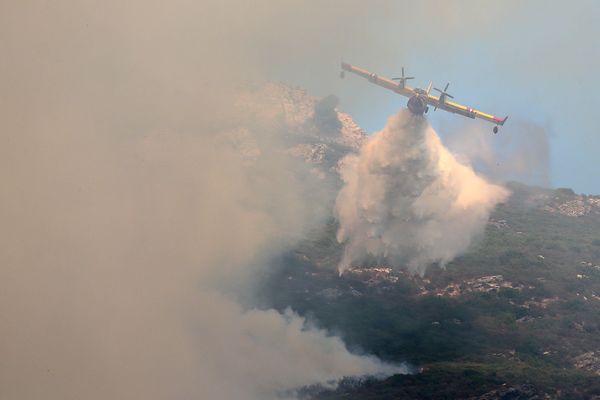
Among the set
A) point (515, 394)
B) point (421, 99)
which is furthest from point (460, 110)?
point (515, 394)

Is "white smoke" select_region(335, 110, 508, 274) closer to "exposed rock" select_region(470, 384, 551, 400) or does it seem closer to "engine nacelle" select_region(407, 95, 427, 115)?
"engine nacelle" select_region(407, 95, 427, 115)

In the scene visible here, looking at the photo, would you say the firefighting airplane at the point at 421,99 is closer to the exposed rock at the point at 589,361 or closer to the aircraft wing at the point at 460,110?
the aircraft wing at the point at 460,110

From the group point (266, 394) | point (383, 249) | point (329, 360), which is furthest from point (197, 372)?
point (383, 249)

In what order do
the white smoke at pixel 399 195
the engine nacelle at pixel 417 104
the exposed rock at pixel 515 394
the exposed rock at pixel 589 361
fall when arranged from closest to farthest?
the engine nacelle at pixel 417 104, the exposed rock at pixel 515 394, the white smoke at pixel 399 195, the exposed rock at pixel 589 361

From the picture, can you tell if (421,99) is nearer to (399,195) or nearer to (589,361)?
(399,195)

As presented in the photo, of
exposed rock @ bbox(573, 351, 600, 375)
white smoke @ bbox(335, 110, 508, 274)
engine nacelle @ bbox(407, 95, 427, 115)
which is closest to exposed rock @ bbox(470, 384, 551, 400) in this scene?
exposed rock @ bbox(573, 351, 600, 375)

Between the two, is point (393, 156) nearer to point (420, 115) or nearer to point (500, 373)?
point (420, 115)

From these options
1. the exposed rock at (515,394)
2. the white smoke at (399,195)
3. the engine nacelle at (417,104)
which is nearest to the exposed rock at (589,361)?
the exposed rock at (515,394)

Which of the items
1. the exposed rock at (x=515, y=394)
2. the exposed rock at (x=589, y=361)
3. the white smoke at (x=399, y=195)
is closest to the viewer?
the exposed rock at (x=515, y=394)
